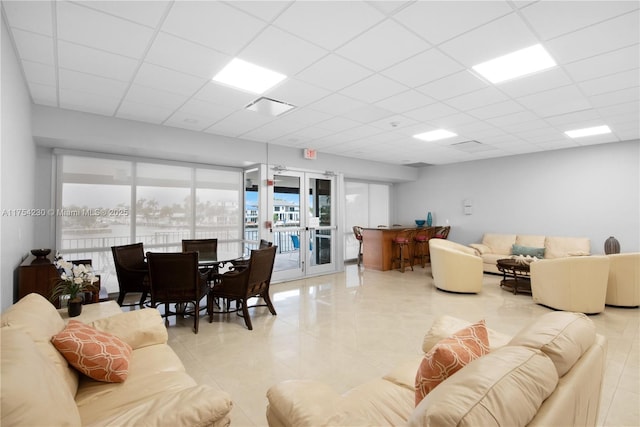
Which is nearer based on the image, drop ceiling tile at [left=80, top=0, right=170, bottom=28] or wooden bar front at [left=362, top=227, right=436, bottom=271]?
drop ceiling tile at [left=80, top=0, right=170, bottom=28]

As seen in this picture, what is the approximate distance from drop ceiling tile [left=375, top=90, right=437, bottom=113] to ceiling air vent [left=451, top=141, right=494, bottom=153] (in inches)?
105

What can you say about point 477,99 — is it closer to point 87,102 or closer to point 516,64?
point 516,64

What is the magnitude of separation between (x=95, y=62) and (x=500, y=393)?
3.85 meters

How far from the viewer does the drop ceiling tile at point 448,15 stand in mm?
2217

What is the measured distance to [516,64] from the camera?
310cm

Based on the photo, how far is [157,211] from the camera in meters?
5.83

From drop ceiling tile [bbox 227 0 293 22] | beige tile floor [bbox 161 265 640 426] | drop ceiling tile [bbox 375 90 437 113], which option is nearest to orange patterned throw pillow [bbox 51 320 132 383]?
beige tile floor [bbox 161 265 640 426]

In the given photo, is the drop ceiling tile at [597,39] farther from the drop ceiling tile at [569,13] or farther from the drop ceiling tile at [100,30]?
the drop ceiling tile at [100,30]

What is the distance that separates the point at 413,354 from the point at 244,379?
167cm

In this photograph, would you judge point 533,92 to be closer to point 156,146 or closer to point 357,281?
point 357,281

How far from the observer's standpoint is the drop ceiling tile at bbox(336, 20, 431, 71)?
2.51 meters

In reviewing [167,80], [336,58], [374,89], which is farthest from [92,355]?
[374,89]

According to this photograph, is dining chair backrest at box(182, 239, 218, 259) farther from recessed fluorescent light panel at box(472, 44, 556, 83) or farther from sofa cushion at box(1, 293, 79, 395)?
recessed fluorescent light panel at box(472, 44, 556, 83)

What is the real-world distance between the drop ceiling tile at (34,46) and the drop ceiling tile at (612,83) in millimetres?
5226
